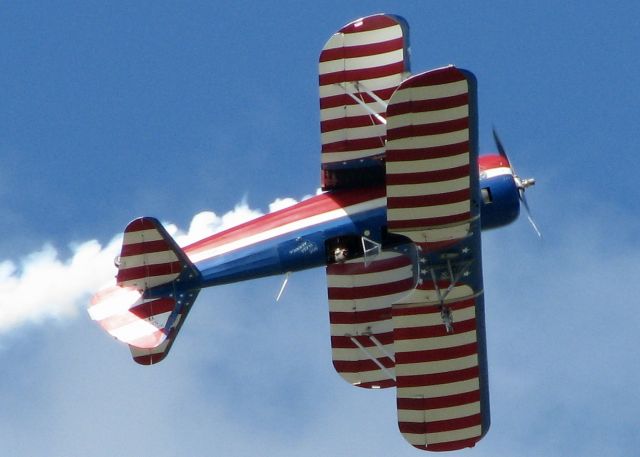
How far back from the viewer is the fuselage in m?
30.2

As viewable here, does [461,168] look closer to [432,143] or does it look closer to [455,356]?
[432,143]

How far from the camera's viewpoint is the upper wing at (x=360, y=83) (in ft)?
98.6

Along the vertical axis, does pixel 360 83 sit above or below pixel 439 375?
above

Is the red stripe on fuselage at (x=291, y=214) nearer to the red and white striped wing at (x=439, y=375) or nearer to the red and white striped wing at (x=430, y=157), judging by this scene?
the red and white striped wing at (x=430, y=157)

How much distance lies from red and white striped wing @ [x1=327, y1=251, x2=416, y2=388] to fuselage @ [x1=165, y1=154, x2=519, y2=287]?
112 centimetres

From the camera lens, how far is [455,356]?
31547 mm

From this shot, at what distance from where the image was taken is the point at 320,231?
30250mm

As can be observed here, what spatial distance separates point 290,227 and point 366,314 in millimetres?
2781

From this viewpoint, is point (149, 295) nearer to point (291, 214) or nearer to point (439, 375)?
point (291, 214)

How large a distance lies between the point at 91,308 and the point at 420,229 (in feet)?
19.4

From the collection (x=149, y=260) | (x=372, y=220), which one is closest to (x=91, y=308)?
(x=149, y=260)

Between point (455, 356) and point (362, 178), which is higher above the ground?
point (362, 178)

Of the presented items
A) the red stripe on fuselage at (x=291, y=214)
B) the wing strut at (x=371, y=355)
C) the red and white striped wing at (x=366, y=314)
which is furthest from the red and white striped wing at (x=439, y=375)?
the red stripe on fuselage at (x=291, y=214)

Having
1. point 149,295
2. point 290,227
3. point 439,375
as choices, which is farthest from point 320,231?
point 439,375
